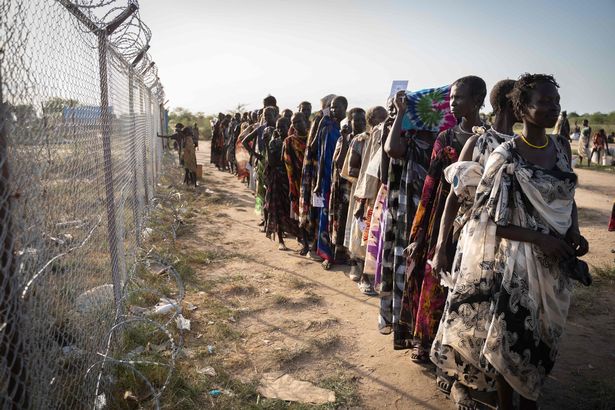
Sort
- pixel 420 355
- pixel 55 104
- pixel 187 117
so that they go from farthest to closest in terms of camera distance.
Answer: pixel 187 117
pixel 420 355
pixel 55 104

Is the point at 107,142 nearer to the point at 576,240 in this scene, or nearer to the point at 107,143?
the point at 107,143

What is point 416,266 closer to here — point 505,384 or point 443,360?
point 443,360

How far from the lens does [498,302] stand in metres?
2.39

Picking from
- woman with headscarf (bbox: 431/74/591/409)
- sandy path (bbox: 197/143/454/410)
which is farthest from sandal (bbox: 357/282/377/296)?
woman with headscarf (bbox: 431/74/591/409)

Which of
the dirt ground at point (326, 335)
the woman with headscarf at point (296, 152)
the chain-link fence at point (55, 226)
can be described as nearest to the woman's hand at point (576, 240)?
the dirt ground at point (326, 335)

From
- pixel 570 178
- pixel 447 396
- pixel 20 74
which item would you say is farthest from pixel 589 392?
pixel 20 74

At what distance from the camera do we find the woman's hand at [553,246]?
2.31 metres

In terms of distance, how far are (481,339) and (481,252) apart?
0.49 meters

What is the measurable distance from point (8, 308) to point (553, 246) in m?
2.46

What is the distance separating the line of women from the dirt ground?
0.30m

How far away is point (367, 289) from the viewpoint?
5051mm

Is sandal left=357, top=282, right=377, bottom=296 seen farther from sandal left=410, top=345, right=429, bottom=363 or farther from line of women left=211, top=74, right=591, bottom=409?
sandal left=410, top=345, right=429, bottom=363

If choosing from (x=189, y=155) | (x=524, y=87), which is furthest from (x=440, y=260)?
(x=189, y=155)

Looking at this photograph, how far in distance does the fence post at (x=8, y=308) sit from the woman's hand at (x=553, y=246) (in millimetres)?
2384
